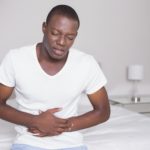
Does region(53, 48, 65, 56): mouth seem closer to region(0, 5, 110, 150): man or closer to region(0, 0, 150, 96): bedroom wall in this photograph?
region(0, 5, 110, 150): man

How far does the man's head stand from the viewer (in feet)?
4.33

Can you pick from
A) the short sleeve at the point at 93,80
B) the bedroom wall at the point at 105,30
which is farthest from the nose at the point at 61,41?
the bedroom wall at the point at 105,30

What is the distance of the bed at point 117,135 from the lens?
1575mm

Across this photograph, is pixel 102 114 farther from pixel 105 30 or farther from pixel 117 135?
pixel 105 30

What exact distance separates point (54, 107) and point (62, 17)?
1.13 feet

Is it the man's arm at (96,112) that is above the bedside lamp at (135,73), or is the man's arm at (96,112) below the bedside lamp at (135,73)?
above

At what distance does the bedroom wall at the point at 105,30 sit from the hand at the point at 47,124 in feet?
5.57

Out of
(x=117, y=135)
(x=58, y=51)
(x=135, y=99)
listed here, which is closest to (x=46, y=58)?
(x=58, y=51)

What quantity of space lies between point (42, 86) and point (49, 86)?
0.03 meters

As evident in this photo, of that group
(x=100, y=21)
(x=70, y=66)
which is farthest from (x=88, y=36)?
(x=70, y=66)

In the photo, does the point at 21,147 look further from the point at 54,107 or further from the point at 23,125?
the point at 54,107

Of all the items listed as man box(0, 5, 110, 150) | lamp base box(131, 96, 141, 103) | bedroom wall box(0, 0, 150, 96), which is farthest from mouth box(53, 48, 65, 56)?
lamp base box(131, 96, 141, 103)

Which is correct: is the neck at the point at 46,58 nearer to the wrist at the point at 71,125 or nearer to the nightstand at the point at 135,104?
the wrist at the point at 71,125

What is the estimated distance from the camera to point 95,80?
140 centimetres
